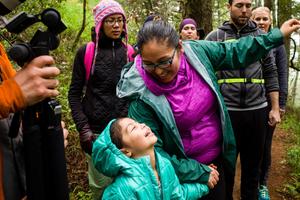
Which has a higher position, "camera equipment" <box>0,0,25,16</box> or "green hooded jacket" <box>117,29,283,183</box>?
"camera equipment" <box>0,0,25,16</box>

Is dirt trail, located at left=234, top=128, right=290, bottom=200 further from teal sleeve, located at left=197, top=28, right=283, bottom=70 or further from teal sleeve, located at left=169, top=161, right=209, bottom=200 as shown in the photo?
teal sleeve, located at left=197, top=28, right=283, bottom=70

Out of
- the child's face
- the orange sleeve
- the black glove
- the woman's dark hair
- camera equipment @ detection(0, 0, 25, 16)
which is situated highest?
camera equipment @ detection(0, 0, 25, 16)

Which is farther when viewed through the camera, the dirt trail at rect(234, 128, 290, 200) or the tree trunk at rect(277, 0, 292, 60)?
the tree trunk at rect(277, 0, 292, 60)

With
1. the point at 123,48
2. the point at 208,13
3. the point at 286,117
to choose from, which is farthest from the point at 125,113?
the point at 286,117

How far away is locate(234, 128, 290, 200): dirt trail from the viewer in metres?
5.34

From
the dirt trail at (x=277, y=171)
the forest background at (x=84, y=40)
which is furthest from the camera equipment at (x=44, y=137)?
the dirt trail at (x=277, y=171)

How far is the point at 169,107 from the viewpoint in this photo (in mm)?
2412

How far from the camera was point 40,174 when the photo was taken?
168cm

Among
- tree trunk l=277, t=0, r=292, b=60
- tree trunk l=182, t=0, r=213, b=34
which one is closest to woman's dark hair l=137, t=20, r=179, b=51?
tree trunk l=182, t=0, r=213, b=34

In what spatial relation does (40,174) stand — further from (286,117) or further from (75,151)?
(286,117)

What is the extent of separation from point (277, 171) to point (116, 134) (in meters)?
4.80

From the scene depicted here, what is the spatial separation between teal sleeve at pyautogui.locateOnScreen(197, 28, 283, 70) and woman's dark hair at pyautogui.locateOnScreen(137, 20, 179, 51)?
312 mm

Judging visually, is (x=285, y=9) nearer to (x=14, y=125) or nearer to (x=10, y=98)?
(x=14, y=125)

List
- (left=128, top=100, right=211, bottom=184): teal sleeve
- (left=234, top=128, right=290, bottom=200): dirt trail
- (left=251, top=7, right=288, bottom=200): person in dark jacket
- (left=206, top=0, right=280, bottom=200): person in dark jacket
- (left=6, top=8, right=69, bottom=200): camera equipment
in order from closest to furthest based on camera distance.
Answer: (left=6, top=8, right=69, bottom=200): camera equipment → (left=128, top=100, right=211, bottom=184): teal sleeve → (left=206, top=0, right=280, bottom=200): person in dark jacket → (left=251, top=7, right=288, bottom=200): person in dark jacket → (left=234, top=128, right=290, bottom=200): dirt trail
